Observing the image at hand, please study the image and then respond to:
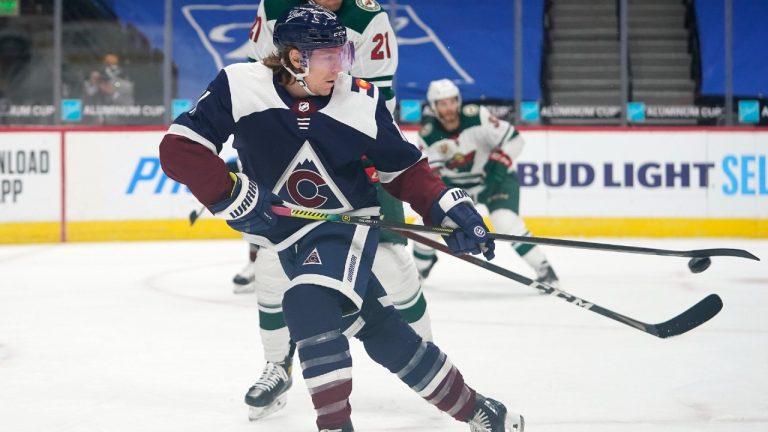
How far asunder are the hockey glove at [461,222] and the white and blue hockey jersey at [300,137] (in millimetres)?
45

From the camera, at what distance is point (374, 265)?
2.59 m

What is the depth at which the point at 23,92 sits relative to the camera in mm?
7496

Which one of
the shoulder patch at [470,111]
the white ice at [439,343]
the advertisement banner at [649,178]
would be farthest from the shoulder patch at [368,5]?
the advertisement banner at [649,178]

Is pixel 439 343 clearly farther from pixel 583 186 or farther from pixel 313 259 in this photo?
pixel 583 186

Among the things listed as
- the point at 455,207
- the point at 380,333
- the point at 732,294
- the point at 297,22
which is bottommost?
the point at 732,294

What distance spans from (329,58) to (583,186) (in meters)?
5.55

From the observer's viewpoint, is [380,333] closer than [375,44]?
Yes

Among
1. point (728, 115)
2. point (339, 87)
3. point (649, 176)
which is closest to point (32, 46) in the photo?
point (649, 176)

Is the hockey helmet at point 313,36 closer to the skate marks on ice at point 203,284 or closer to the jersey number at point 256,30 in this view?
the jersey number at point 256,30

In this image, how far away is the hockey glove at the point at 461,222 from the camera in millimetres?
2010

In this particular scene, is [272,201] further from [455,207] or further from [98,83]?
[98,83]

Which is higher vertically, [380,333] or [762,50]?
[762,50]

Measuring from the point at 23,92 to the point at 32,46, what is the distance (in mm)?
361

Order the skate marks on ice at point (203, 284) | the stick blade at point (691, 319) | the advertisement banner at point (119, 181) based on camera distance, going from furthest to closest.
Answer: the advertisement banner at point (119, 181)
the skate marks on ice at point (203, 284)
the stick blade at point (691, 319)
